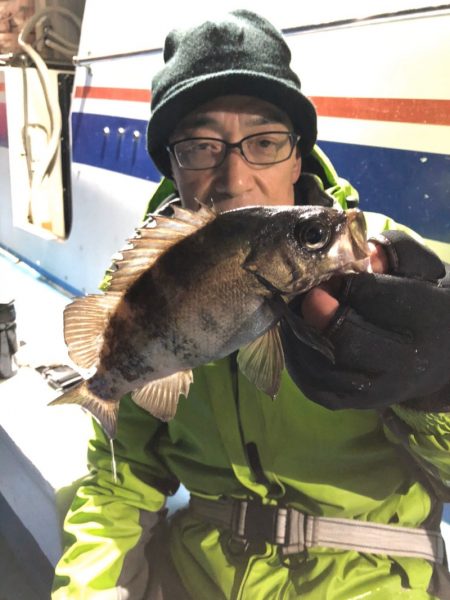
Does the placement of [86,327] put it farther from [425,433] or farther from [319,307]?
[425,433]

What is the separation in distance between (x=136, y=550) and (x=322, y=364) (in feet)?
2.50

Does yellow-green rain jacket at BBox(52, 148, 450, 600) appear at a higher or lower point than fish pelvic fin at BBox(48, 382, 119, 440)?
lower

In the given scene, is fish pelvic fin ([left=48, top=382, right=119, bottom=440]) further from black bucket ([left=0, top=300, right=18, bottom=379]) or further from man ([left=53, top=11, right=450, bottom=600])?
black bucket ([left=0, top=300, right=18, bottom=379])

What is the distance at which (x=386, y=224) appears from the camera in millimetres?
1208

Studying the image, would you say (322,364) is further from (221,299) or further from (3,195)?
(3,195)

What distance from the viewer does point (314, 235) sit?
2.33 ft

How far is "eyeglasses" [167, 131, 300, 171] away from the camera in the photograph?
1146 millimetres

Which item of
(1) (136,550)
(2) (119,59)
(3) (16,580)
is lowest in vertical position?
(3) (16,580)

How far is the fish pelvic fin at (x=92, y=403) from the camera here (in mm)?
878

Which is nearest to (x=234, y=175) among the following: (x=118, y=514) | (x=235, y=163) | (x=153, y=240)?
(x=235, y=163)

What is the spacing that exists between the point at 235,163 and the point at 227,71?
0.60 feet

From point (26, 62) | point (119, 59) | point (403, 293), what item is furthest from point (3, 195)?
point (403, 293)

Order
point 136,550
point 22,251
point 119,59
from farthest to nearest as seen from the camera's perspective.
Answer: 1. point 22,251
2. point 119,59
3. point 136,550

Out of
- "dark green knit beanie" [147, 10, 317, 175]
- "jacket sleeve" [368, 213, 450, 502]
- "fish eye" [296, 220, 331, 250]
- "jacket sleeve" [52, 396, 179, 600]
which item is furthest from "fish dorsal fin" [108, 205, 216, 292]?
"jacket sleeve" [52, 396, 179, 600]
